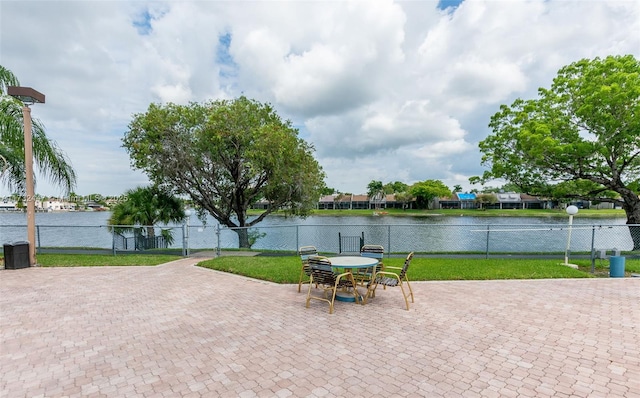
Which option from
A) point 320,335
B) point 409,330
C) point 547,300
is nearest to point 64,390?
point 320,335

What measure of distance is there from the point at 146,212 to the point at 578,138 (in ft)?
66.6

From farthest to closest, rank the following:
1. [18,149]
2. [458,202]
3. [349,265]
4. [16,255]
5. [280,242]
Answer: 1. [458,202]
2. [280,242]
3. [18,149]
4. [16,255]
5. [349,265]

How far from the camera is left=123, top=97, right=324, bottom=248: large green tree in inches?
584

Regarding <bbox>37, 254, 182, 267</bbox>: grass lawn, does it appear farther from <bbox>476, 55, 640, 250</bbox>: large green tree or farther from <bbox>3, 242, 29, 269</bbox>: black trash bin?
<bbox>476, 55, 640, 250</bbox>: large green tree

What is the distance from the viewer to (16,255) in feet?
31.9

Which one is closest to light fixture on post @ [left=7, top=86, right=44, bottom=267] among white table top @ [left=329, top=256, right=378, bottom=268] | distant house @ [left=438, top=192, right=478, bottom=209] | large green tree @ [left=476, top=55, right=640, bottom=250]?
white table top @ [left=329, top=256, right=378, bottom=268]

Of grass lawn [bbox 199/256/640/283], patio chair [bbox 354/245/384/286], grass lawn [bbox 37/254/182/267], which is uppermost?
patio chair [bbox 354/245/384/286]

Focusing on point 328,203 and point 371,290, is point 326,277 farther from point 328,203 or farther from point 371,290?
point 328,203

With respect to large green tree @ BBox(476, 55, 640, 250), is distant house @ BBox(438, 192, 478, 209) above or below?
below

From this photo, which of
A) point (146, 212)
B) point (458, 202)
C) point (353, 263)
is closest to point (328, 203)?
point (458, 202)

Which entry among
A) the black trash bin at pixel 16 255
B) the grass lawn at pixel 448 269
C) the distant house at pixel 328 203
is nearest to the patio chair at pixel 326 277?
the grass lawn at pixel 448 269

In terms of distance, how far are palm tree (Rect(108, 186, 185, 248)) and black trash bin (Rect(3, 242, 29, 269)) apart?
3.33 metres

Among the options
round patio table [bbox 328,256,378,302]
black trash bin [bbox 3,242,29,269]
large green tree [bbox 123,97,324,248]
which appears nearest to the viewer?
round patio table [bbox 328,256,378,302]

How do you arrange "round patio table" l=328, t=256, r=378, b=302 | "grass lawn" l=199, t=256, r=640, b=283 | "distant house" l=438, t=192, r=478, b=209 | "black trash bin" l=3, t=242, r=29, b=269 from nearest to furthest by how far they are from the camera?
"round patio table" l=328, t=256, r=378, b=302, "grass lawn" l=199, t=256, r=640, b=283, "black trash bin" l=3, t=242, r=29, b=269, "distant house" l=438, t=192, r=478, b=209
